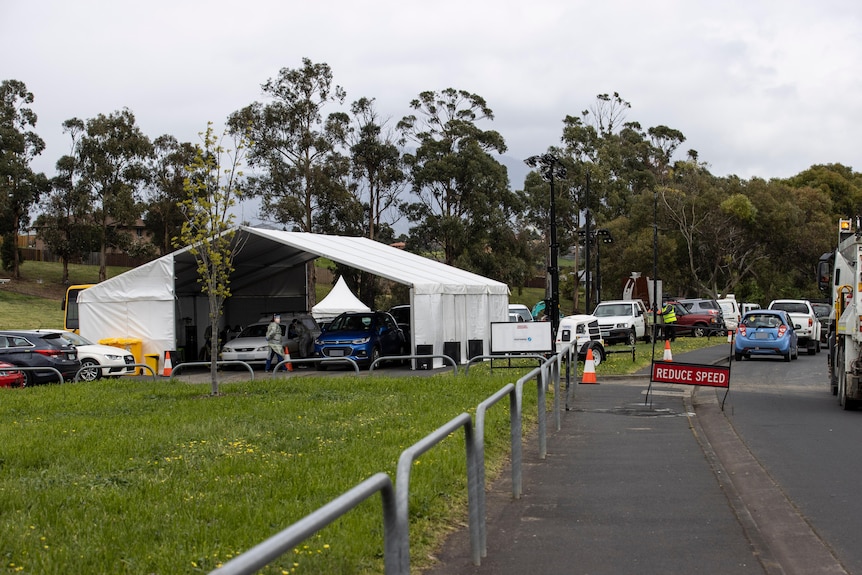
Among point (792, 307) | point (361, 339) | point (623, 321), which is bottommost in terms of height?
point (361, 339)

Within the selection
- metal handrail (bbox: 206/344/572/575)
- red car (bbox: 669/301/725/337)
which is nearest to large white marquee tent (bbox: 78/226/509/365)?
red car (bbox: 669/301/725/337)

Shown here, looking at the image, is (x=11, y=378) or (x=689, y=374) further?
(x=11, y=378)

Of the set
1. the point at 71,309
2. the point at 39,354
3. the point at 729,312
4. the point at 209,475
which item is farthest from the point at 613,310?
the point at 209,475

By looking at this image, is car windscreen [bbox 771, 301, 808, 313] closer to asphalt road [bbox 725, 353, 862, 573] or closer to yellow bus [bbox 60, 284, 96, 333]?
asphalt road [bbox 725, 353, 862, 573]

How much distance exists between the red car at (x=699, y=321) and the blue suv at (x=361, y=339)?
22.4 metres

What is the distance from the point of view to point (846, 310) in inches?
658

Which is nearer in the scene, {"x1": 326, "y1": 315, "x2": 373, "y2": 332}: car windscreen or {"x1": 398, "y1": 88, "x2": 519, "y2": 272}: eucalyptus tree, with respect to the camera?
{"x1": 326, "y1": 315, "x2": 373, "y2": 332}: car windscreen

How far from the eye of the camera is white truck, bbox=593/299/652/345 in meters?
38.8

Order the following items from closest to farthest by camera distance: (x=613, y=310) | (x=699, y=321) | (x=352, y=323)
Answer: (x=352, y=323) → (x=613, y=310) → (x=699, y=321)

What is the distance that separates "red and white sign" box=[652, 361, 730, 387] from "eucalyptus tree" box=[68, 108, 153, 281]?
51832mm

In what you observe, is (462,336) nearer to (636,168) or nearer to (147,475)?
(147,475)

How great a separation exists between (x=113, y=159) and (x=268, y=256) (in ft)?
111

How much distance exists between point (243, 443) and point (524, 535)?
4.66m

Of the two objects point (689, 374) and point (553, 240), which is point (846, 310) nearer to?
point (689, 374)
